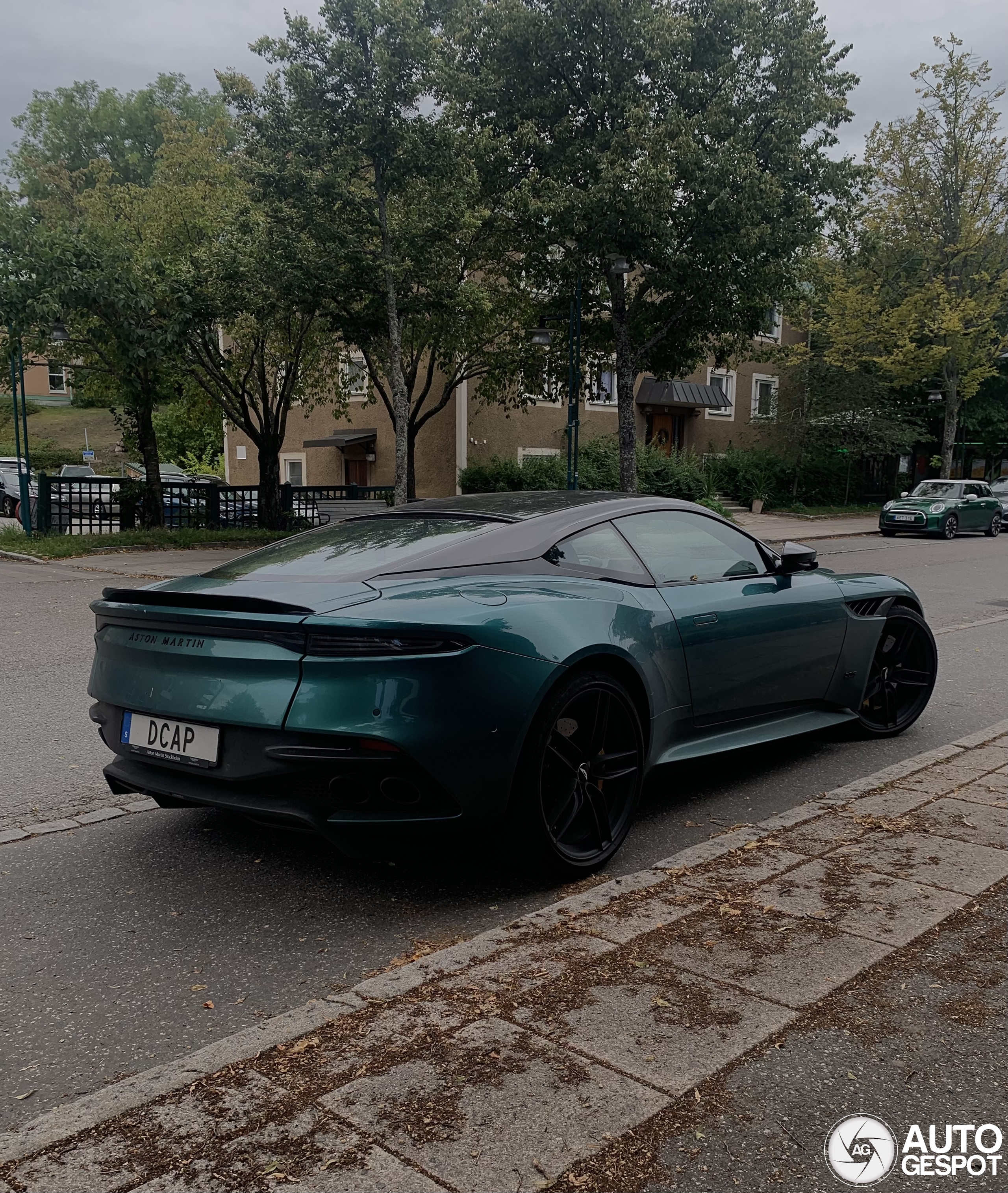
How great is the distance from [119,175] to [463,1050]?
2055 inches

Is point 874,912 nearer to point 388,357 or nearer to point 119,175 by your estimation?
point 388,357

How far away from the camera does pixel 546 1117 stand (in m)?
2.23

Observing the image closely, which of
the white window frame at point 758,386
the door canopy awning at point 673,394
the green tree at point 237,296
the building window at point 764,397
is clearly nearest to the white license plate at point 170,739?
the green tree at point 237,296

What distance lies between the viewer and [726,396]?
37719 millimetres

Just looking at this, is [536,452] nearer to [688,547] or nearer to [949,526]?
[949,526]

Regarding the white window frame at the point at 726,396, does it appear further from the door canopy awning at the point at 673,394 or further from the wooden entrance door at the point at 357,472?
the wooden entrance door at the point at 357,472

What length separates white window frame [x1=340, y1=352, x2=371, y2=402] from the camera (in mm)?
26094

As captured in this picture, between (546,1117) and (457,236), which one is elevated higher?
(457,236)

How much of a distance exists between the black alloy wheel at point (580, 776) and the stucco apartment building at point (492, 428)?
73.0ft

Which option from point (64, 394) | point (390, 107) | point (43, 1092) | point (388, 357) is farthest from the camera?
point (64, 394)

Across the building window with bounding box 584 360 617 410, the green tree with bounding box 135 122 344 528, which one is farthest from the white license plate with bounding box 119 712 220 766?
the building window with bounding box 584 360 617 410

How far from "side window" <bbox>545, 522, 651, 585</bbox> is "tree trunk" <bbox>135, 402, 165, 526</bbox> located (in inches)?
759

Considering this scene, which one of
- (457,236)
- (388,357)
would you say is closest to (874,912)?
(457,236)

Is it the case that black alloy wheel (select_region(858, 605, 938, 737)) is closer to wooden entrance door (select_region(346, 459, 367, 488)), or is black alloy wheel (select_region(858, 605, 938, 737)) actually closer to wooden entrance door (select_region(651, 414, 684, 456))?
wooden entrance door (select_region(346, 459, 367, 488))
